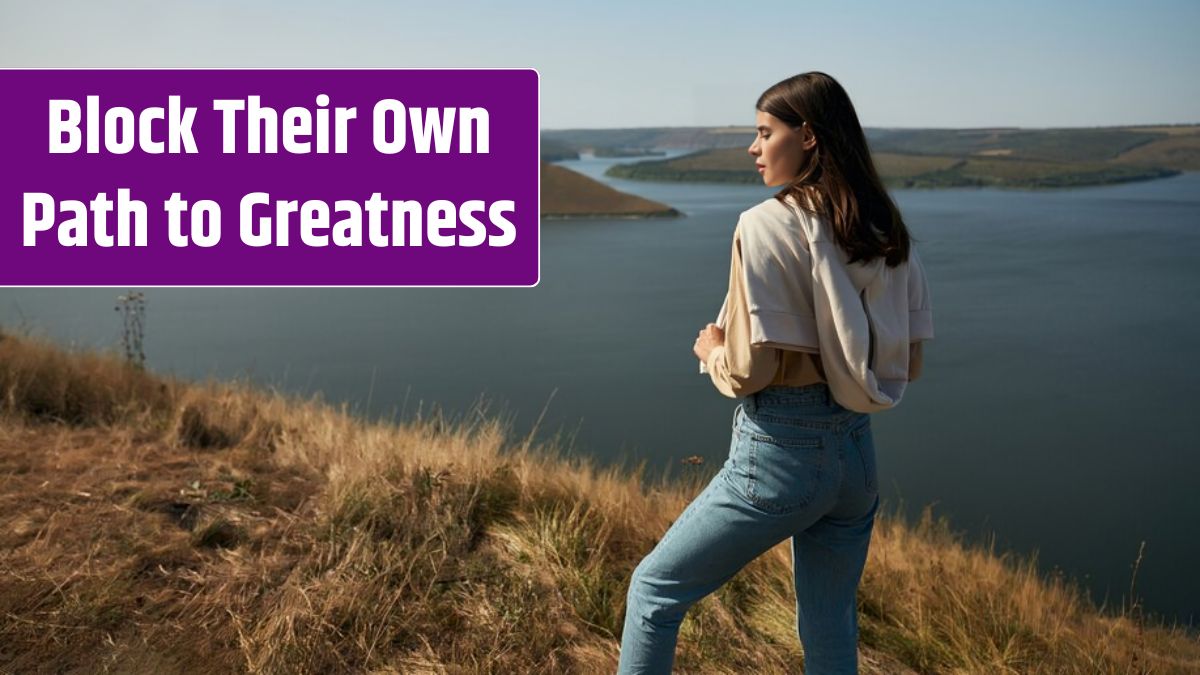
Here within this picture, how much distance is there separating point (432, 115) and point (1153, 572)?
4.18m

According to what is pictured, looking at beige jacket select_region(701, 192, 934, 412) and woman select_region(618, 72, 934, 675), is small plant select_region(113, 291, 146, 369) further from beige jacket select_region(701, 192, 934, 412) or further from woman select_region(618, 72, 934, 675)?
beige jacket select_region(701, 192, 934, 412)

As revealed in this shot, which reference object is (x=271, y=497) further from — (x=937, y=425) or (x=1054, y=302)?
(x=1054, y=302)

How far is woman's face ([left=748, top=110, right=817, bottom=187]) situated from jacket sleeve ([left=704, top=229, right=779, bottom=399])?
14 centimetres

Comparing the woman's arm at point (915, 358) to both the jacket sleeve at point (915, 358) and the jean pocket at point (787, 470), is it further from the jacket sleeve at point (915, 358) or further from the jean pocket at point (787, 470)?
the jean pocket at point (787, 470)

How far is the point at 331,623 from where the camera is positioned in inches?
85.4

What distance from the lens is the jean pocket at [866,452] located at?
150 centimetres

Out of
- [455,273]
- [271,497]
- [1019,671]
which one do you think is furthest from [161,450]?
[455,273]

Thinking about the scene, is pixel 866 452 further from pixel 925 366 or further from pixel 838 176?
pixel 925 366

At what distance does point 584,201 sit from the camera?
23.6 metres

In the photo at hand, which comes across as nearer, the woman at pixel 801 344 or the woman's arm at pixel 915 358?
the woman at pixel 801 344

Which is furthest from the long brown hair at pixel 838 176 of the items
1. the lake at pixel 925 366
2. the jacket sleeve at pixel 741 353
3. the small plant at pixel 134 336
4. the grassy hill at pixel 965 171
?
the grassy hill at pixel 965 171

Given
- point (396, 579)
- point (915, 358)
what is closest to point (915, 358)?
point (915, 358)

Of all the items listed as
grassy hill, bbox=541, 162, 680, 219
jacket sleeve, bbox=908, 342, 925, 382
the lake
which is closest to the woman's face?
jacket sleeve, bbox=908, 342, 925, 382

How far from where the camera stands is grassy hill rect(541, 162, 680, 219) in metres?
22.8
